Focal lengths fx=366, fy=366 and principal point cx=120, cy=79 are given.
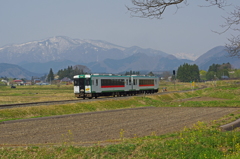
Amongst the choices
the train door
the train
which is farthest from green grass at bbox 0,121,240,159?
the train door

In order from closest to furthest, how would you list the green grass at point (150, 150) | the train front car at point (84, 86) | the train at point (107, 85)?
the green grass at point (150, 150)
the train front car at point (84, 86)
the train at point (107, 85)

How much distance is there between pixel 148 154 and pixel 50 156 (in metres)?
2.91

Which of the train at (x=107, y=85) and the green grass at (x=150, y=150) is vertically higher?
the train at (x=107, y=85)

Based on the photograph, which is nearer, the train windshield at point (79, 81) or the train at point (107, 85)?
the train at point (107, 85)

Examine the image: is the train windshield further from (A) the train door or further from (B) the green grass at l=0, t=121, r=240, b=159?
(B) the green grass at l=0, t=121, r=240, b=159

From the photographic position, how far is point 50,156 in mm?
10906

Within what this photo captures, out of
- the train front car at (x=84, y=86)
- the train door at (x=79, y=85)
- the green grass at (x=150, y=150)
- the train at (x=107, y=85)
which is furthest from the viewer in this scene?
the train door at (x=79, y=85)

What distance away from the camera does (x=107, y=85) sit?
47.2m

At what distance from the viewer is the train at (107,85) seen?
44156mm

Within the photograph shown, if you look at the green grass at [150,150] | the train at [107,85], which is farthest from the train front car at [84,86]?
the green grass at [150,150]

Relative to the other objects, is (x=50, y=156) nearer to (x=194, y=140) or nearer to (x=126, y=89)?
(x=194, y=140)

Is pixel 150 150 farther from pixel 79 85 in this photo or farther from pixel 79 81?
pixel 79 81

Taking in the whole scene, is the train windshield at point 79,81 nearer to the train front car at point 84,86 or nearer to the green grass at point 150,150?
the train front car at point 84,86

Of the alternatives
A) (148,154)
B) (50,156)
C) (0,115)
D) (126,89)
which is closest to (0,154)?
(50,156)
